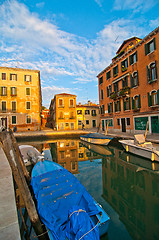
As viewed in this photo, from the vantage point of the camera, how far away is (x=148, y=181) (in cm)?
677

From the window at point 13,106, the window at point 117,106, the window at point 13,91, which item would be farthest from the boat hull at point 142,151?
the window at point 13,91

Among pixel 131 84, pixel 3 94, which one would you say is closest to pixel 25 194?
pixel 131 84

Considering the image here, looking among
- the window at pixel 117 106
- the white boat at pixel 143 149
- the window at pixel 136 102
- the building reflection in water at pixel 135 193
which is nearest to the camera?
the building reflection in water at pixel 135 193

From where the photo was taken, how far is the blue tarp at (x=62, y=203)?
2.71m

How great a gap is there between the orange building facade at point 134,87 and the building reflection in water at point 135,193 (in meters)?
9.79

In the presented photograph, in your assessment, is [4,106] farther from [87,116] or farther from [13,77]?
[87,116]

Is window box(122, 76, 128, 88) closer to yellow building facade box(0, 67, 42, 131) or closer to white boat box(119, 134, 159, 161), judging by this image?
white boat box(119, 134, 159, 161)

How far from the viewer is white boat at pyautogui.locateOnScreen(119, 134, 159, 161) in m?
8.92

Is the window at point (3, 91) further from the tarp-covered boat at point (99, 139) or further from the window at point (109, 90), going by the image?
the window at point (109, 90)

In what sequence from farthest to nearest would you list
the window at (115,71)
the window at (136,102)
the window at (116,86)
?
the window at (115,71) < the window at (116,86) < the window at (136,102)

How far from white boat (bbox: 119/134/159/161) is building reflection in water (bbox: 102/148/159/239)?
18.7 inches

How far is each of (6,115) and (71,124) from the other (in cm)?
1471

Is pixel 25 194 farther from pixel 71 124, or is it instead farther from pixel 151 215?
pixel 71 124

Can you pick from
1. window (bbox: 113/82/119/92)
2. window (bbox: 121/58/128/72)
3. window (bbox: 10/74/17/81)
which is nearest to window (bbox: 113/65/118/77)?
window (bbox: 113/82/119/92)
